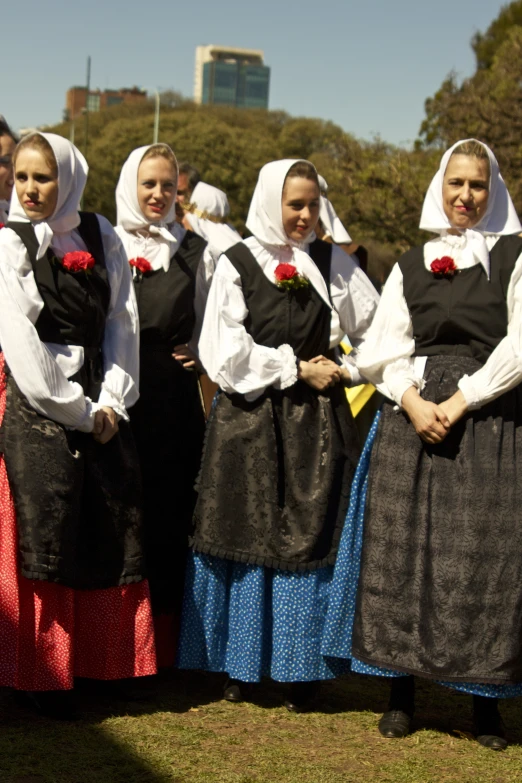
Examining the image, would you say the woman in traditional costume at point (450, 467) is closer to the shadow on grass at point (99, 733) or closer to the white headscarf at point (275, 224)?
the white headscarf at point (275, 224)

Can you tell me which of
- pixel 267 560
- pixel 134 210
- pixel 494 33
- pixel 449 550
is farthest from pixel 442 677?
pixel 494 33

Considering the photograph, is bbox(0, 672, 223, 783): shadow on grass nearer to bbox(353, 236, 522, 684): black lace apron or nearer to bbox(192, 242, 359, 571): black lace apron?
bbox(192, 242, 359, 571): black lace apron

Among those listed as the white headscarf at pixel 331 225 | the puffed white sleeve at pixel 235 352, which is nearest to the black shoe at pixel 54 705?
the puffed white sleeve at pixel 235 352

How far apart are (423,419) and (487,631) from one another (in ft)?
2.82

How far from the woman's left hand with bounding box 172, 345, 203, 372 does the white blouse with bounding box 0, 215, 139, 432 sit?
20.5 inches

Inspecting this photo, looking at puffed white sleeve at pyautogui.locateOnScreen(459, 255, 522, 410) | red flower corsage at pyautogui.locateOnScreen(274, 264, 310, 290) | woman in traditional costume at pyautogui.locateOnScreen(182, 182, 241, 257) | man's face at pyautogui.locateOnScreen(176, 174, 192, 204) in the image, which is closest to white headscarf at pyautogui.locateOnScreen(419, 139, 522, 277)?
puffed white sleeve at pyautogui.locateOnScreen(459, 255, 522, 410)

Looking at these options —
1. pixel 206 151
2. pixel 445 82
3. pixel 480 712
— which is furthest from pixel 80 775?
pixel 206 151

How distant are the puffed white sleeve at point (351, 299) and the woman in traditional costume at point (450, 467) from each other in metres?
0.42

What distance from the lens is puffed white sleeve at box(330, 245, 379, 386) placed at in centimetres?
517

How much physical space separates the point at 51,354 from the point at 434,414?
155 cm

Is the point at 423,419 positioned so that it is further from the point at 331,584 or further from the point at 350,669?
the point at 350,669

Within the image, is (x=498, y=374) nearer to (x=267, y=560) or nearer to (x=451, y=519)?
(x=451, y=519)

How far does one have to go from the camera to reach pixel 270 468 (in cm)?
488

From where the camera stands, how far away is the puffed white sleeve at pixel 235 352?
4848 millimetres
